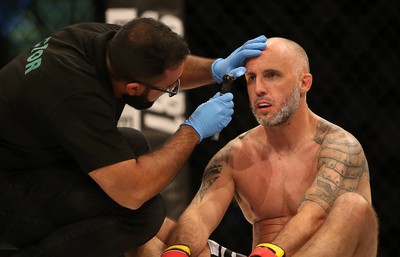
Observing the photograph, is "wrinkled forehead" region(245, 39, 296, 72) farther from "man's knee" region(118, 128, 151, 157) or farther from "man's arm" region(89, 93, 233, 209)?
"man's knee" region(118, 128, 151, 157)

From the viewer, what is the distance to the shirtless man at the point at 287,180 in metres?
1.95

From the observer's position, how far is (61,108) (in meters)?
1.83

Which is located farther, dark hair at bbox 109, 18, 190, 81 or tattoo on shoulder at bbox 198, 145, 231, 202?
tattoo on shoulder at bbox 198, 145, 231, 202

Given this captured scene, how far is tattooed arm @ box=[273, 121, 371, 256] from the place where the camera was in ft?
6.34

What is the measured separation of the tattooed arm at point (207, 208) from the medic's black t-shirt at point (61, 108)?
31 cm

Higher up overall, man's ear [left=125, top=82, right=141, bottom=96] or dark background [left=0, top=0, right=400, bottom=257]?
man's ear [left=125, top=82, right=141, bottom=96]

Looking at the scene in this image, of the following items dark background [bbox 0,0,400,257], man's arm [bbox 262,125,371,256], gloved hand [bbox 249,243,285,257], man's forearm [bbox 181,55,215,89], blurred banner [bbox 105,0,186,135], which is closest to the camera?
gloved hand [bbox 249,243,285,257]

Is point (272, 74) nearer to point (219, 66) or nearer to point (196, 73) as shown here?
point (219, 66)

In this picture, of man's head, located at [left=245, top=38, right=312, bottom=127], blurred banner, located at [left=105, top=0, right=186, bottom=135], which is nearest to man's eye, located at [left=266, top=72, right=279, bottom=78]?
man's head, located at [left=245, top=38, right=312, bottom=127]

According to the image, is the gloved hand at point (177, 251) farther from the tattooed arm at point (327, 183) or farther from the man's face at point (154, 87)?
the man's face at point (154, 87)

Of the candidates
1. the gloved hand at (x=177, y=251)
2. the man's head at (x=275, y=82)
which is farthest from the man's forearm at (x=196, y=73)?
the gloved hand at (x=177, y=251)

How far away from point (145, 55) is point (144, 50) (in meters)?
0.01

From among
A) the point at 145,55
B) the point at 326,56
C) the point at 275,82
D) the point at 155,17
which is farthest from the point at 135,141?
the point at 326,56

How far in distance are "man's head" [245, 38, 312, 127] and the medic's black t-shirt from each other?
15.7 inches
